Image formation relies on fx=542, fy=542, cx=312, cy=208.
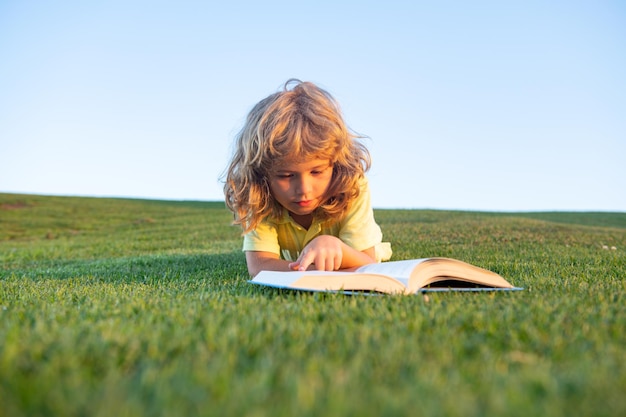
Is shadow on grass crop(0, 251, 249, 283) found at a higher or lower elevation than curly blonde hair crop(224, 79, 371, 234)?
lower

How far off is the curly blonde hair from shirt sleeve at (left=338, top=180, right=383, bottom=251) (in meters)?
0.13

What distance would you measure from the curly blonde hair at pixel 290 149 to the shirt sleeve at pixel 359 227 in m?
0.13

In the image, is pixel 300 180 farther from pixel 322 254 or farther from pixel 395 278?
pixel 395 278

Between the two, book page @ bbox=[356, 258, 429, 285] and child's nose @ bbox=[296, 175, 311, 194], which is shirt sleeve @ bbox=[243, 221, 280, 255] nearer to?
child's nose @ bbox=[296, 175, 311, 194]

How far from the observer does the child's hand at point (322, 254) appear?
11.5 feet

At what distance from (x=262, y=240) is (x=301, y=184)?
890mm

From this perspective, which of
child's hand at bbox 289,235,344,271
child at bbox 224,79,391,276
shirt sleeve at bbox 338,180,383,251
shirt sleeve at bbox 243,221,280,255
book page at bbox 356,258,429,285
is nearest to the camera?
book page at bbox 356,258,429,285

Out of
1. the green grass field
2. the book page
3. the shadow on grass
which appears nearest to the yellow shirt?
the shadow on grass

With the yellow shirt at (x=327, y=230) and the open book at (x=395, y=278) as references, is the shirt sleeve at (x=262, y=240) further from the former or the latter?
the open book at (x=395, y=278)

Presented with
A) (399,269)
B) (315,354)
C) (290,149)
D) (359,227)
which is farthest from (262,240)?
(315,354)

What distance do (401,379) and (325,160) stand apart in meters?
2.72

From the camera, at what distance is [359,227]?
4668 mm

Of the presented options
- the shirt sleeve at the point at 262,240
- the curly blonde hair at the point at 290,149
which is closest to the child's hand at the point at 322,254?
the curly blonde hair at the point at 290,149

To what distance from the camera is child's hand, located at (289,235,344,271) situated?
3.49 meters
